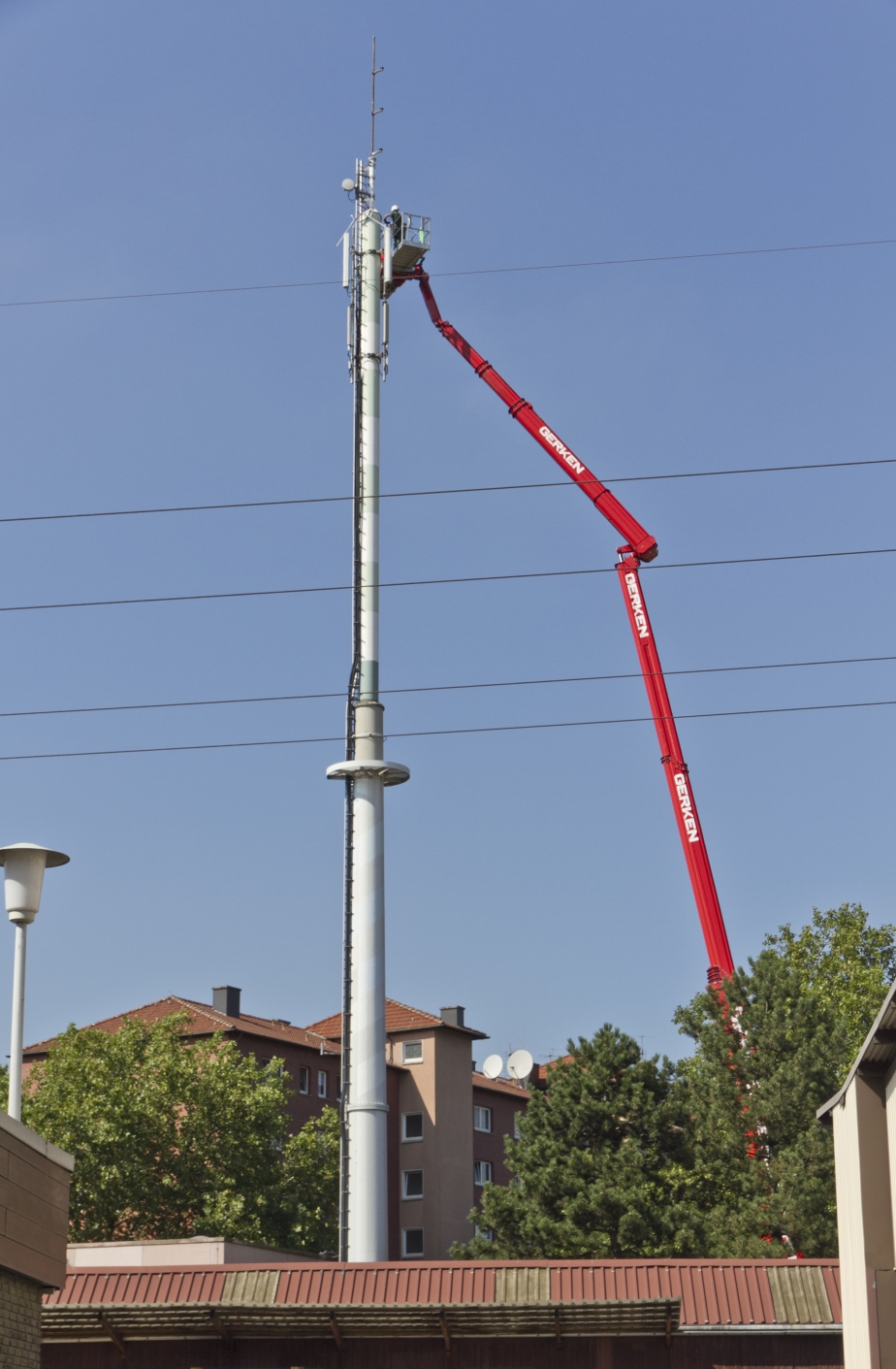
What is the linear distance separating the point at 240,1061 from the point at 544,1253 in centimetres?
2168

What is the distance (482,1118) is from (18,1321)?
202ft

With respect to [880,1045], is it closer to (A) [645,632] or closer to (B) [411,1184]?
(A) [645,632]

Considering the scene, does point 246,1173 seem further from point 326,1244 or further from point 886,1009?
point 886,1009

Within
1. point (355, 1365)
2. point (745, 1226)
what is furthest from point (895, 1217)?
point (745, 1226)

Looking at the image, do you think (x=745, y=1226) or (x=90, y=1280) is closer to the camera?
(x=90, y=1280)

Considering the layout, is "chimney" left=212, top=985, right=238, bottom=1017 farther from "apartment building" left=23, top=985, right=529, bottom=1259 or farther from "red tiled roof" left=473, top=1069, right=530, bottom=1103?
"red tiled roof" left=473, top=1069, right=530, bottom=1103

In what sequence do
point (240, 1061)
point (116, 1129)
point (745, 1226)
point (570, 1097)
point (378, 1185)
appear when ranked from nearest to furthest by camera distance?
point (378, 1185)
point (745, 1226)
point (570, 1097)
point (116, 1129)
point (240, 1061)

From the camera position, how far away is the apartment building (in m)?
67.4

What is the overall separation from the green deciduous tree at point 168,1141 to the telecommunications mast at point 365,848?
20.9m

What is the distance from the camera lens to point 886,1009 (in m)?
12.4

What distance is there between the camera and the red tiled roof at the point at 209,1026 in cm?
6619

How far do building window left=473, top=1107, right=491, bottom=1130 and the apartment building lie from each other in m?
0.04

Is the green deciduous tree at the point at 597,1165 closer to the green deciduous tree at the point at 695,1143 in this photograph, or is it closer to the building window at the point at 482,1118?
the green deciduous tree at the point at 695,1143

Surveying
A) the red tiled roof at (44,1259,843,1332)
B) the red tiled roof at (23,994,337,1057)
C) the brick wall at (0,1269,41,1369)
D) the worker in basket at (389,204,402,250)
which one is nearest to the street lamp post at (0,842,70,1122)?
the brick wall at (0,1269,41,1369)
